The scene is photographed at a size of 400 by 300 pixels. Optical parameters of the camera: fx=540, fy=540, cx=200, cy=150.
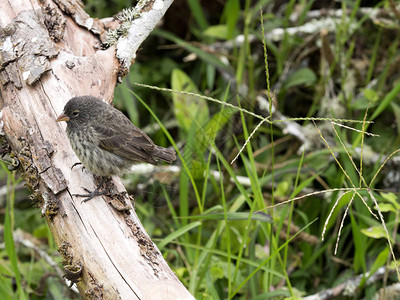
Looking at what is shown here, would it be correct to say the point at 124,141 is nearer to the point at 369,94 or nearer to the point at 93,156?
the point at 93,156

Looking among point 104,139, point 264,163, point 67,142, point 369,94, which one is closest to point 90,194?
point 67,142

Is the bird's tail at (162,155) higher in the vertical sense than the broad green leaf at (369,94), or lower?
higher

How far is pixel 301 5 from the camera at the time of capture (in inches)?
227

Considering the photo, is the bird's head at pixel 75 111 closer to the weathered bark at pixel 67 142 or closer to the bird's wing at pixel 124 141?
the weathered bark at pixel 67 142

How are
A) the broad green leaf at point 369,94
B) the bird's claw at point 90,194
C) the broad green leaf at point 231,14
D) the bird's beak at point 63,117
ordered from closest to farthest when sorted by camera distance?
the bird's claw at point 90,194, the bird's beak at point 63,117, the broad green leaf at point 369,94, the broad green leaf at point 231,14

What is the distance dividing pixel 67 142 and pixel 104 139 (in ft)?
0.99

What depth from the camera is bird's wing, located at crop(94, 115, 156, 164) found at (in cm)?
346

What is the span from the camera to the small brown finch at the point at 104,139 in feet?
10.4

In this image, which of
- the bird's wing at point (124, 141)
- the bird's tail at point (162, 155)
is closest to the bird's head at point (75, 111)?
the bird's wing at point (124, 141)

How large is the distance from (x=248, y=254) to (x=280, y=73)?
2.30 meters

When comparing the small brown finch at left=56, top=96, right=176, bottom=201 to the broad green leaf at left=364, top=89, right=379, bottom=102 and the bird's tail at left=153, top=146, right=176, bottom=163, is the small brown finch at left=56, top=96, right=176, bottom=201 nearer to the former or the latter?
the bird's tail at left=153, top=146, right=176, bottom=163

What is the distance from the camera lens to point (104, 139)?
348cm

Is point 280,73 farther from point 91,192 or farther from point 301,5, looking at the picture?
point 91,192

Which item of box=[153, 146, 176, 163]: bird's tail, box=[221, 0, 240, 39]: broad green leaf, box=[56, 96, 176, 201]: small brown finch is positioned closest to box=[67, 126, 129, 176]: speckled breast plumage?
box=[56, 96, 176, 201]: small brown finch
